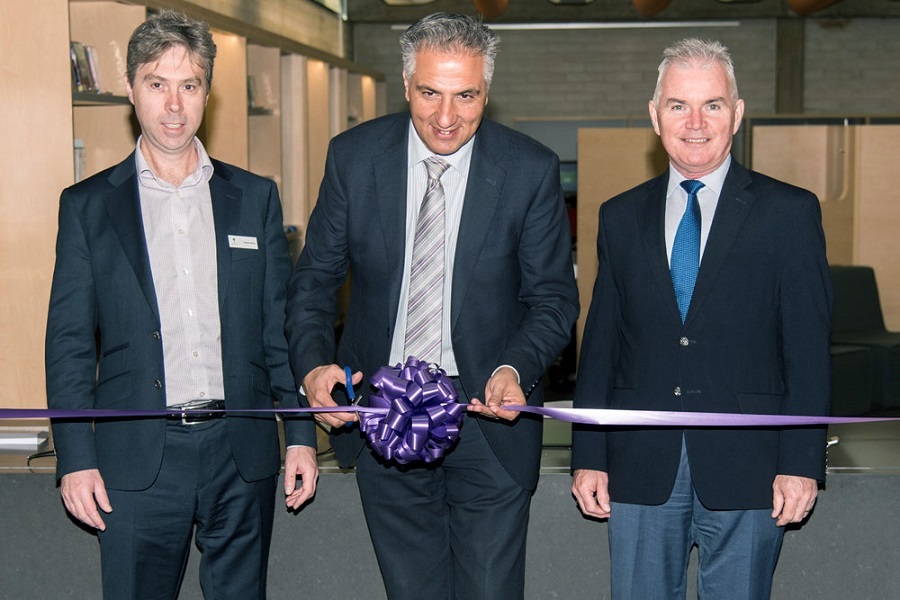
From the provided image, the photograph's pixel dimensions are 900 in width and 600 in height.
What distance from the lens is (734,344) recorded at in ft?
6.71

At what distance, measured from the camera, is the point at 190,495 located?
2.08 m

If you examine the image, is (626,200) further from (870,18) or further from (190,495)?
(870,18)

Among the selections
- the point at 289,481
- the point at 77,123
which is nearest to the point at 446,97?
the point at 289,481

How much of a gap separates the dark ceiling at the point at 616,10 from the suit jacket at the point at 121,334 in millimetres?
10631

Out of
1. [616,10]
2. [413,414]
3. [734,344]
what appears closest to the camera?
[413,414]

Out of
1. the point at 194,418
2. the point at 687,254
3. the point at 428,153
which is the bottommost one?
the point at 194,418

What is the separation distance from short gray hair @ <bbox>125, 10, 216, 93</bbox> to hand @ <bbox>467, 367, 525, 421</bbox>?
35.8 inches

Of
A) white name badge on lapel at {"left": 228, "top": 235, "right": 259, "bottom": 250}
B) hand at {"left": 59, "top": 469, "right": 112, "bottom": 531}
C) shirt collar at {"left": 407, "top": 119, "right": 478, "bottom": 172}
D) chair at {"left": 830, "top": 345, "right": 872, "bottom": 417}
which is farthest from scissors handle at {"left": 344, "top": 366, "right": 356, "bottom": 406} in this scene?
chair at {"left": 830, "top": 345, "right": 872, "bottom": 417}

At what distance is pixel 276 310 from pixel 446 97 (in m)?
0.61

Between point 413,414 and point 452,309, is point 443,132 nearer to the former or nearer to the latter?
point 452,309

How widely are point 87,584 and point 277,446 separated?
0.78m

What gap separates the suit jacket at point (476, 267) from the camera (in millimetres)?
2080

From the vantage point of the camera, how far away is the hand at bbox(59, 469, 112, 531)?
2.08 meters

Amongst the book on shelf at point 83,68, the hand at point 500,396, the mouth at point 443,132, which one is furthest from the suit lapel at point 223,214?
the book on shelf at point 83,68
